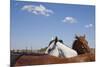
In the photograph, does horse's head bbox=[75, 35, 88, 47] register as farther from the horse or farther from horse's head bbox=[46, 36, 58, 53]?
horse's head bbox=[46, 36, 58, 53]

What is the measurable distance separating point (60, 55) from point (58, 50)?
57 millimetres

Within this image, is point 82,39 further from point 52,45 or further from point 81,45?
point 52,45

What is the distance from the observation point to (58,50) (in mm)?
2141

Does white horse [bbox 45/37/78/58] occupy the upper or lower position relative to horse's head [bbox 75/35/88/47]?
lower

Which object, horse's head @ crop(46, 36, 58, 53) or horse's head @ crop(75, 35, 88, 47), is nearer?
horse's head @ crop(46, 36, 58, 53)

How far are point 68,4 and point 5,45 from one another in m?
0.79

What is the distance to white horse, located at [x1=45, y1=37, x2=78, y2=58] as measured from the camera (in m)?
2.11

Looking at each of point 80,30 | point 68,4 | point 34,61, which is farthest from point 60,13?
point 34,61

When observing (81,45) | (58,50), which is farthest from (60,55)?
(81,45)

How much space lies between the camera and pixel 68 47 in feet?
7.16

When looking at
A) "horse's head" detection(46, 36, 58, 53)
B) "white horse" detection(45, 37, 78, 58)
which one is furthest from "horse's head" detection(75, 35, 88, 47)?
"horse's head" detection(46, 36, 58, 53)

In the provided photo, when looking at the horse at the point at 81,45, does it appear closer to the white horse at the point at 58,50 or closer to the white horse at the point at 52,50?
the white horse at the point at 58,50

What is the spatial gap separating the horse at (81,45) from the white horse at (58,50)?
6 cm

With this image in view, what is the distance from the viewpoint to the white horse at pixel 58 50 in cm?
211
